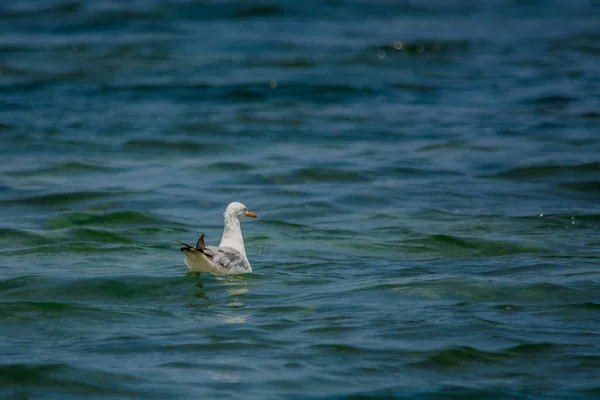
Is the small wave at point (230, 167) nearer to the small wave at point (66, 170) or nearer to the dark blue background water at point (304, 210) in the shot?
the dark blue background water at point (304, 210)

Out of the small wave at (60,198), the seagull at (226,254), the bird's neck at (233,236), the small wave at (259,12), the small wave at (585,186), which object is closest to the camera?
the seagull at (226,254)

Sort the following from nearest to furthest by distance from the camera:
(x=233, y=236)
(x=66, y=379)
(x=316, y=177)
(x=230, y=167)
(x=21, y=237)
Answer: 1. (x=66, y=379)
2. (x=233, y=236)
3. (x=21, y=237)
4. (x=316, y=177)
5. (x=230, y=167)

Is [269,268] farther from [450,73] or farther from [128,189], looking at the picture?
[450,73]

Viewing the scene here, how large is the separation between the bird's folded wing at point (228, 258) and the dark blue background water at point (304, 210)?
17 centimetres

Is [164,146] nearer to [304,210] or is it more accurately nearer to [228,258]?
[304,210]

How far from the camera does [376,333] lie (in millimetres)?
8258

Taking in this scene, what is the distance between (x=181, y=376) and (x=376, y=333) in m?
1.79

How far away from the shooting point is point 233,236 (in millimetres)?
10422

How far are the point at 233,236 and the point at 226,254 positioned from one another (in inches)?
24.5

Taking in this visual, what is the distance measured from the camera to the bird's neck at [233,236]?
33.9ft

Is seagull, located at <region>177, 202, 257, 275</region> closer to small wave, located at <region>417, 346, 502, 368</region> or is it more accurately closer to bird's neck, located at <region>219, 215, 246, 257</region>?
bird's neck, located at <region>219, 215, 246, 257</region>

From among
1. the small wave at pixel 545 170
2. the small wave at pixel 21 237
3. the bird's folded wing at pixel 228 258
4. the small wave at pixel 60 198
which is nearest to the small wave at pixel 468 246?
the bird's folded wing at pixel 228 258

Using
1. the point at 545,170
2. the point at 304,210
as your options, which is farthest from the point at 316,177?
the point at 545,170

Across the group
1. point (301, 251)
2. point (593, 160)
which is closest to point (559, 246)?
point (301, 251)
